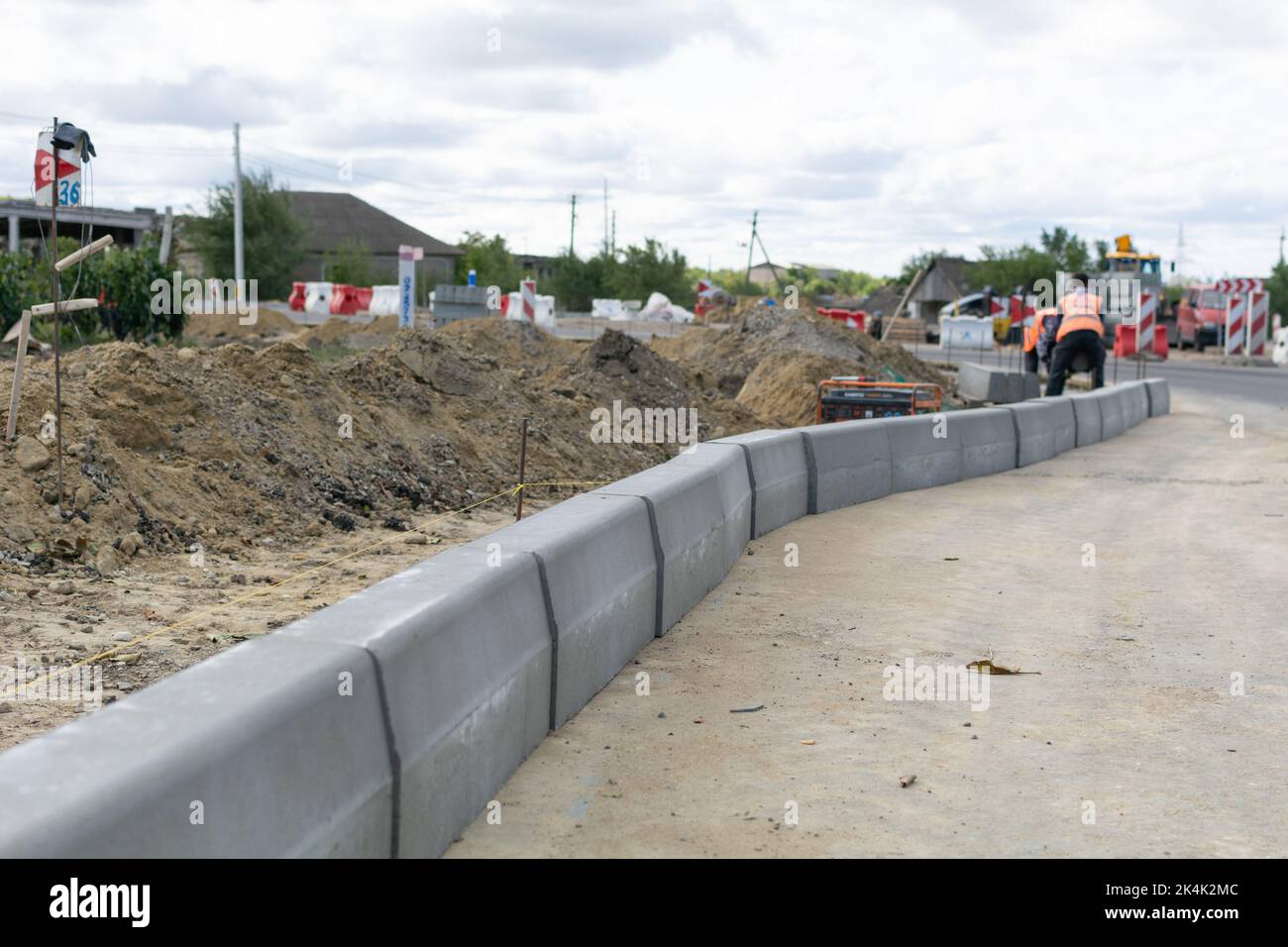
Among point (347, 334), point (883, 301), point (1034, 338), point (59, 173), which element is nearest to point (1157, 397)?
point (1034, 338)

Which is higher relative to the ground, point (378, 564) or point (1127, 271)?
point (1127, 271)

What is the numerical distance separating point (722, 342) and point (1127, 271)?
81.2 feet

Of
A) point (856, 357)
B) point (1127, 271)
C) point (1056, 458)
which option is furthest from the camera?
point (1127, 271)

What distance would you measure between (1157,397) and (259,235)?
60188 millimetres

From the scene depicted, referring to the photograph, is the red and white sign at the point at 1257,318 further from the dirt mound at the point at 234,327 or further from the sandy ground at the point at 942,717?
A: the sandy ground at the point at 942,717

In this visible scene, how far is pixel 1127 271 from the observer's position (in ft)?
173

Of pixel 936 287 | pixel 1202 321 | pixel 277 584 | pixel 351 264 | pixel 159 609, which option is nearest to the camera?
pixel 159 609

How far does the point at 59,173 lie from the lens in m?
11.6

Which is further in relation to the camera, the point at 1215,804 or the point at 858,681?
the point at 858,681

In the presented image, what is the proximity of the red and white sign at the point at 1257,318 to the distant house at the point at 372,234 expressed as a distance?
56.0 m

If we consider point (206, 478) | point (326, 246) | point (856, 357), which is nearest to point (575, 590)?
point (206, 478)

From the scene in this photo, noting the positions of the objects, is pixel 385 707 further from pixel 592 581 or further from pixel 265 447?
pixel 265 447

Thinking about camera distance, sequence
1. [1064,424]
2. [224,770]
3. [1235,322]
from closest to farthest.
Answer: [224,770], [1064,424], [1235,322]

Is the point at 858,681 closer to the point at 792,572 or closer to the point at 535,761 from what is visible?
the point at 535,761
